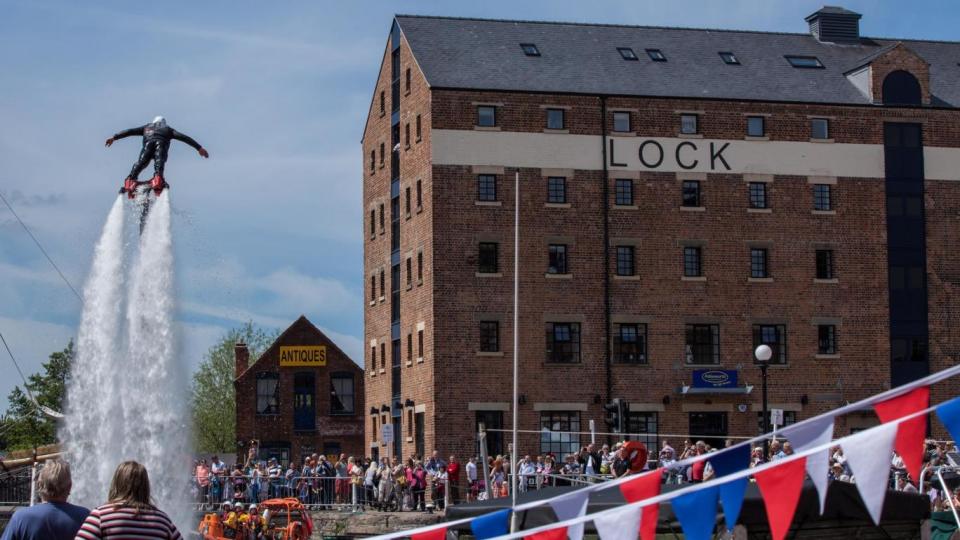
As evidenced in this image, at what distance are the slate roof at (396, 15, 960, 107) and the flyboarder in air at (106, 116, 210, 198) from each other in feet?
75.6

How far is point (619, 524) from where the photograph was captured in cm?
1040

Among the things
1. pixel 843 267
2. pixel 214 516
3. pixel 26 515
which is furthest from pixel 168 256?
pixel 843 267

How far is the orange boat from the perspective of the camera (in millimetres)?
34841

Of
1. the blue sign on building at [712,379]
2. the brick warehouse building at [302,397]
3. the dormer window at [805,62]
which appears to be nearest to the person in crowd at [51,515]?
the blue sign on building at [712,379]

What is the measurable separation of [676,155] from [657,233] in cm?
273

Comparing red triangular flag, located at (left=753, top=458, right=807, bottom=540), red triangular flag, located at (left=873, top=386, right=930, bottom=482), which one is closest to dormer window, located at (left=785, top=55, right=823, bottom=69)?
red triangular flag, located at (left=753, top=458, right=807, bottom=540)

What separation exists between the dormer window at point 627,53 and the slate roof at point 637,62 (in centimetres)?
21

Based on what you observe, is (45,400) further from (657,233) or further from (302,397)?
(657,233)

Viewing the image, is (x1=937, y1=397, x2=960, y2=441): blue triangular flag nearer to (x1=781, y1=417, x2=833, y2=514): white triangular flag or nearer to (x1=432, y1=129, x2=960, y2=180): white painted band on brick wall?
(x1=781, y1=417, x2=833, y2=514): white triangular flag

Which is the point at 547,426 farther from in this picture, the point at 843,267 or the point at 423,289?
the point at 843,267

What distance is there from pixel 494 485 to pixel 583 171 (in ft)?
48.4

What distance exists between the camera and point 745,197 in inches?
2114

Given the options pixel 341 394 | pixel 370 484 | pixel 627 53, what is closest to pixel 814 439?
pixel 370 484

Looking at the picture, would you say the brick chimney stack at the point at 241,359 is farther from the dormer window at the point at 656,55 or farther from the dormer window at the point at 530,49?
the dormer window at the point at 656,55
